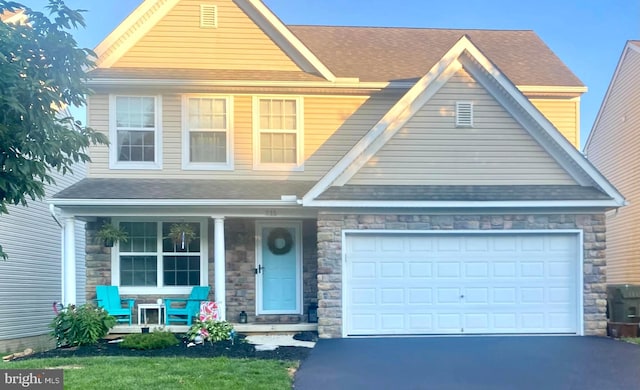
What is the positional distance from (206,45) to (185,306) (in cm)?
592

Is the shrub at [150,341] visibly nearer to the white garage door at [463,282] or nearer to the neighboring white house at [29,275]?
the white garage door at [463,282]

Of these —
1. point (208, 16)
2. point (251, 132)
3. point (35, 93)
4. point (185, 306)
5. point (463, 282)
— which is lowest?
point (185, 306)

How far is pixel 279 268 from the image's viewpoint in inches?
488

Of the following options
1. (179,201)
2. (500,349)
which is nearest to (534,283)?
A: (500,349)

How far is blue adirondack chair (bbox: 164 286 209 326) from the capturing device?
38.5 feet

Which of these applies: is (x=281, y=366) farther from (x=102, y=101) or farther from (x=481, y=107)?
(x=102, y=101)

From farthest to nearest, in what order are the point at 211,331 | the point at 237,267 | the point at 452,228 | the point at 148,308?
1. the point at 237,267
2. the point at 148,308
3. the point at 452,228
4. the point at 211,331

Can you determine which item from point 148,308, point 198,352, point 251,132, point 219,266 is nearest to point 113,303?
→ point 148,308

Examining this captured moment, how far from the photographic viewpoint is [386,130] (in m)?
10.9

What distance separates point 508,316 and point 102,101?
971 centimetres

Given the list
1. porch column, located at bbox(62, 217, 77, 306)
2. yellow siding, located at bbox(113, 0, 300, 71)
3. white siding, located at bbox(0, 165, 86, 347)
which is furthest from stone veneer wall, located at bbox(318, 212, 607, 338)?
white siding, located at bbox(0, 165, 86, 347)

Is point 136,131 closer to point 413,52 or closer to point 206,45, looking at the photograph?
point 206,45

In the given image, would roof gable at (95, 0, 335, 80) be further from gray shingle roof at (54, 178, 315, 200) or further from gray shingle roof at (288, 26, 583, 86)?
gray shingle roof at (54, 178, 315, 200)

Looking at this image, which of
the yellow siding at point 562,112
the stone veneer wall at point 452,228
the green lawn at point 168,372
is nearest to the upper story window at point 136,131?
the stone veneer wall at point 452,228
